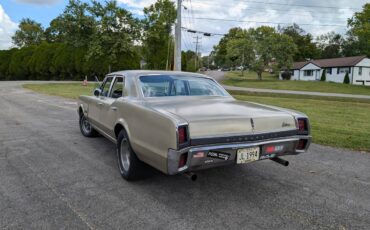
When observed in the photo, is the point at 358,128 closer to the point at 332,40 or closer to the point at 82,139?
the point at 82,139

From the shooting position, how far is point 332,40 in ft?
285

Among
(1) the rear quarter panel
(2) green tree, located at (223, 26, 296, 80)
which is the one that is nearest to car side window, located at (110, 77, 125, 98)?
(1) the rear quarter panel

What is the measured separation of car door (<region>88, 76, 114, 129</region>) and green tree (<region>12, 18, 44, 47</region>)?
78725mm

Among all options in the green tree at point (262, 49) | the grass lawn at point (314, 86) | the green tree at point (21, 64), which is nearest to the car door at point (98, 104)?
the grass lawn at point (314, 86)

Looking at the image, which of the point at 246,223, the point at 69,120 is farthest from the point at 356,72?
the point at 246,223

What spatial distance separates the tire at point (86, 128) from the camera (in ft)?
22.8

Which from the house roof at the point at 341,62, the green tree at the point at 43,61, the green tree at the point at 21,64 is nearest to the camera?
the green tree at the point at 43,61

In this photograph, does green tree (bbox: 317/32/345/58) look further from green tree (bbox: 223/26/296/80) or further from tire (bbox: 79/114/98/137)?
tire (bbox: 79/114/98/137)

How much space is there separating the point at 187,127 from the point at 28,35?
84143mm

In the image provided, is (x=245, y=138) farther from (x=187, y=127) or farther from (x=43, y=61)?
(x=43, y=61)

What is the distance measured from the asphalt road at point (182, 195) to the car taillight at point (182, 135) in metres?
0.81

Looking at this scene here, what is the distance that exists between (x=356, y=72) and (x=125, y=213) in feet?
187

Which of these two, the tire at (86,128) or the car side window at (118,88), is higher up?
the car side window at (118,88)

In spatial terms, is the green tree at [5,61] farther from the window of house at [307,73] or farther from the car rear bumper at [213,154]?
the car rear bumper at [213,154]
